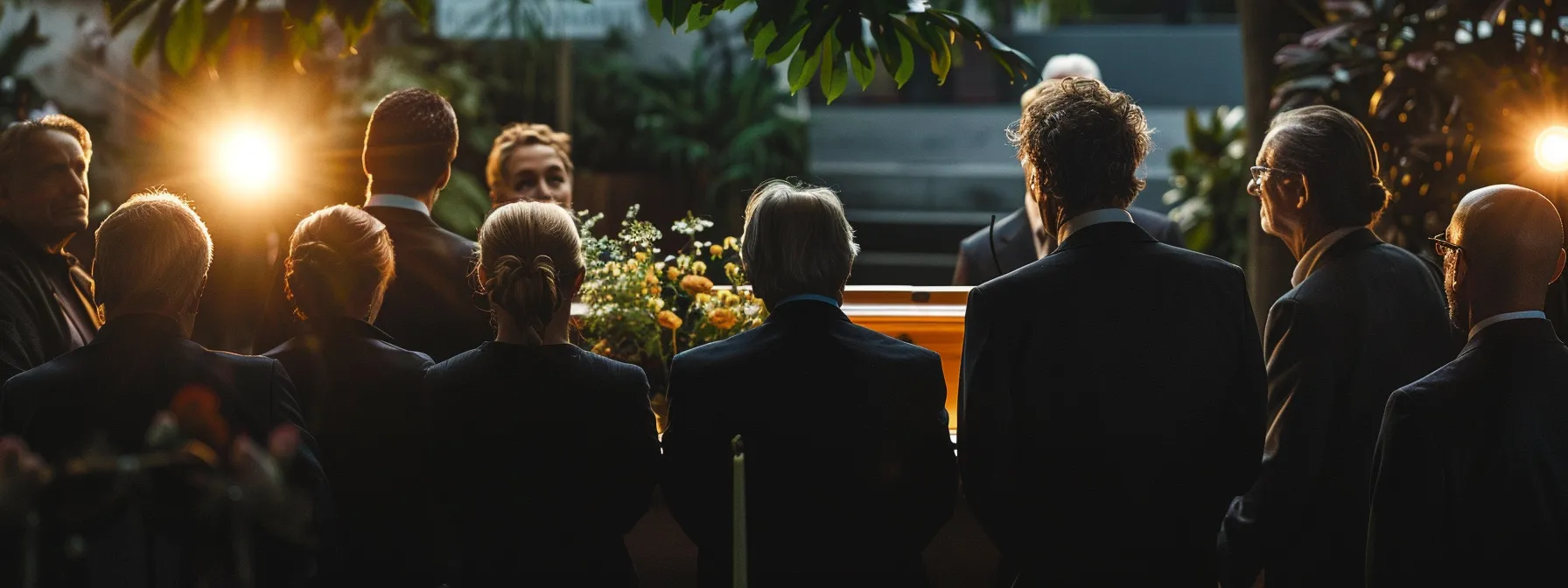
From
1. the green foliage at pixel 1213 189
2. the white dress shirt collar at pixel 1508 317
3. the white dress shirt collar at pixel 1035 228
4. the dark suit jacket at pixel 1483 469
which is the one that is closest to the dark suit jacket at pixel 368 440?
the dark suit jacket at pixel 1483 469

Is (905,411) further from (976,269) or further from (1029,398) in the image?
(976,269)

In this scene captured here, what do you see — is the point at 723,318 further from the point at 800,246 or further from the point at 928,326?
the point at 800,246

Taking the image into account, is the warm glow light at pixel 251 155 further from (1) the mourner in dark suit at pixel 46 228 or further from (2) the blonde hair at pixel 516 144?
(1) the mourner in dark suit at pixel 46 228

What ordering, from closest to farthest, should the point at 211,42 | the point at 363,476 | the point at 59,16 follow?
1. the point at 211,42
2. the point at 363,476
3. the point at 59,16

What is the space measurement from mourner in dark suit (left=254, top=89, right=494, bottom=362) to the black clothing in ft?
1.94

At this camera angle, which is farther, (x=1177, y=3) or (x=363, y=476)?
(x=1177, y=3)

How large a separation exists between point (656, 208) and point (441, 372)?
7704mm

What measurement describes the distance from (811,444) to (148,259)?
4.16ft

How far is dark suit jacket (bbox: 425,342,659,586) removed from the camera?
2.57 metres

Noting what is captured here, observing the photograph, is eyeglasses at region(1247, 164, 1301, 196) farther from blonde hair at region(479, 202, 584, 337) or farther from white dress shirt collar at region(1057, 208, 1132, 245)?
blonde hair at region(479, 202, 584, 337)

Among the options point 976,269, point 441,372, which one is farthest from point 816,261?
point 976,269

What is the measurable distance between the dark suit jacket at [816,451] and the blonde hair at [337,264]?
2.36 ft

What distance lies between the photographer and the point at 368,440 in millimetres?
2734

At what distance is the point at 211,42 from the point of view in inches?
98.6
